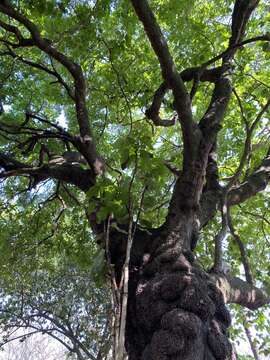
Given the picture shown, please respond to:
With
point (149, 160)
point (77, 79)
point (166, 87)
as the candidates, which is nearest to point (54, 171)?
point (77, 79)

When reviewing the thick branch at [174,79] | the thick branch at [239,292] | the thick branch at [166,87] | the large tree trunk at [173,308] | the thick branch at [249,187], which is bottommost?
the large tree trunk at [173,308]

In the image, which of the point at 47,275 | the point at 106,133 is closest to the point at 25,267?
the point at 47,275

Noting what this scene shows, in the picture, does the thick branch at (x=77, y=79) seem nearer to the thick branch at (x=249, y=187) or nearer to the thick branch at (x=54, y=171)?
the thick branch at (x=54, y=171)

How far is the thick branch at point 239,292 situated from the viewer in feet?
11.8

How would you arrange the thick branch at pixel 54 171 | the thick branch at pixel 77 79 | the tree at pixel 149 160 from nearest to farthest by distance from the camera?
the tree at pixel 149 160 < the thick branch at pixel 77 79 < the thick branch at pixel 54 171

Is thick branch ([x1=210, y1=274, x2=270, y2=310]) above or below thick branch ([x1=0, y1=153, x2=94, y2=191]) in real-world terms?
below

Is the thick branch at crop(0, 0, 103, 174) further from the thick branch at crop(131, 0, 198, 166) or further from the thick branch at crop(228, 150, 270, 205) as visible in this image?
the thick branch at crop(228, 150, 270, 205)

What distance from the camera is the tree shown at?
272cm

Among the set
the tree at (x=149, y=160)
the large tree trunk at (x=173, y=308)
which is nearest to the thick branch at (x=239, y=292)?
the tree at (x=149, y=160)

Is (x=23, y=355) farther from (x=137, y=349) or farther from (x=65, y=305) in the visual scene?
(x=137, y=349)

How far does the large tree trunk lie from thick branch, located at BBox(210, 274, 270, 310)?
362 mm

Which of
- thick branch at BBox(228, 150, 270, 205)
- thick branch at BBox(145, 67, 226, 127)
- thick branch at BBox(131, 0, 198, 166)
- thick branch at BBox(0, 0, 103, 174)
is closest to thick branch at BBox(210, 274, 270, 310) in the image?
thick branch at BBox(228, 150, 270, 205)

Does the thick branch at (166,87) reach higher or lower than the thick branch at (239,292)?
higher

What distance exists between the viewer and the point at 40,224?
23.5 ft
